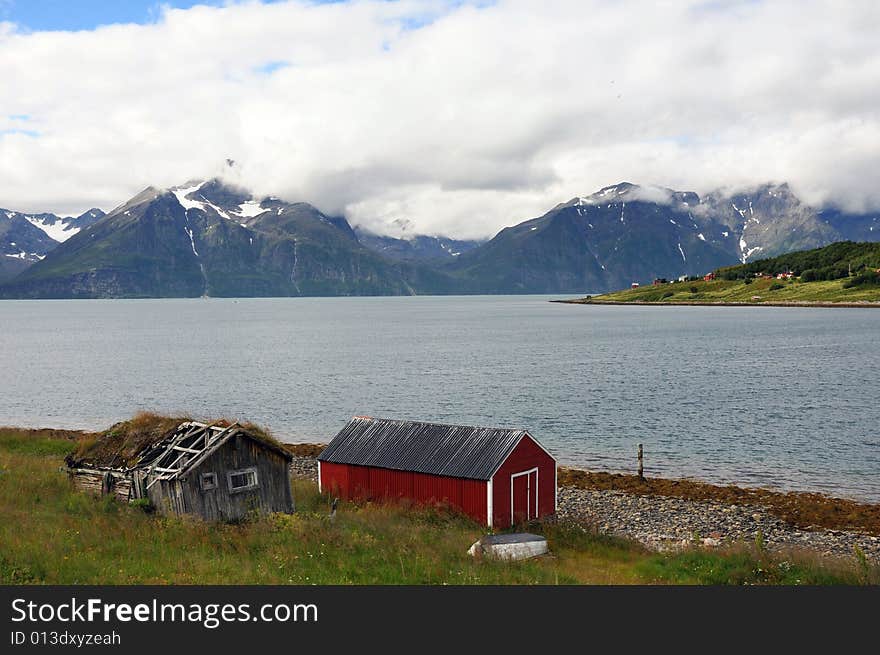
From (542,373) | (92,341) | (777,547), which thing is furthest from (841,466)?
(92,341)

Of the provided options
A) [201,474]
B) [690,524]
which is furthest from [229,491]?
[690,524]

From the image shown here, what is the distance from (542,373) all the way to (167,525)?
7458 centimetres

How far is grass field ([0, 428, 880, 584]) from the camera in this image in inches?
741

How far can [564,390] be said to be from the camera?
81500 millimetres

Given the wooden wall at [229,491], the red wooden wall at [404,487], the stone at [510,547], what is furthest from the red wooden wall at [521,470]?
the wooden wall at [229,491]

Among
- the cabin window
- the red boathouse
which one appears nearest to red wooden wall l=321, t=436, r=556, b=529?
the red boathouse

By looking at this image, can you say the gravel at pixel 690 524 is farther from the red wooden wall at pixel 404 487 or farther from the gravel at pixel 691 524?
the red wooden wall at pixel 404 487

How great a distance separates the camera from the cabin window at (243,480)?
28.9 metres

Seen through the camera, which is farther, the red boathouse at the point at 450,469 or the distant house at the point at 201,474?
the red boathouse at the point at 450,469

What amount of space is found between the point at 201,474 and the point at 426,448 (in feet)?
35.6

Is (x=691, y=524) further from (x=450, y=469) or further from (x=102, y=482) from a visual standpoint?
(x=102, y=482)

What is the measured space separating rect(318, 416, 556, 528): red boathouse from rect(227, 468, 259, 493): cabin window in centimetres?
708
